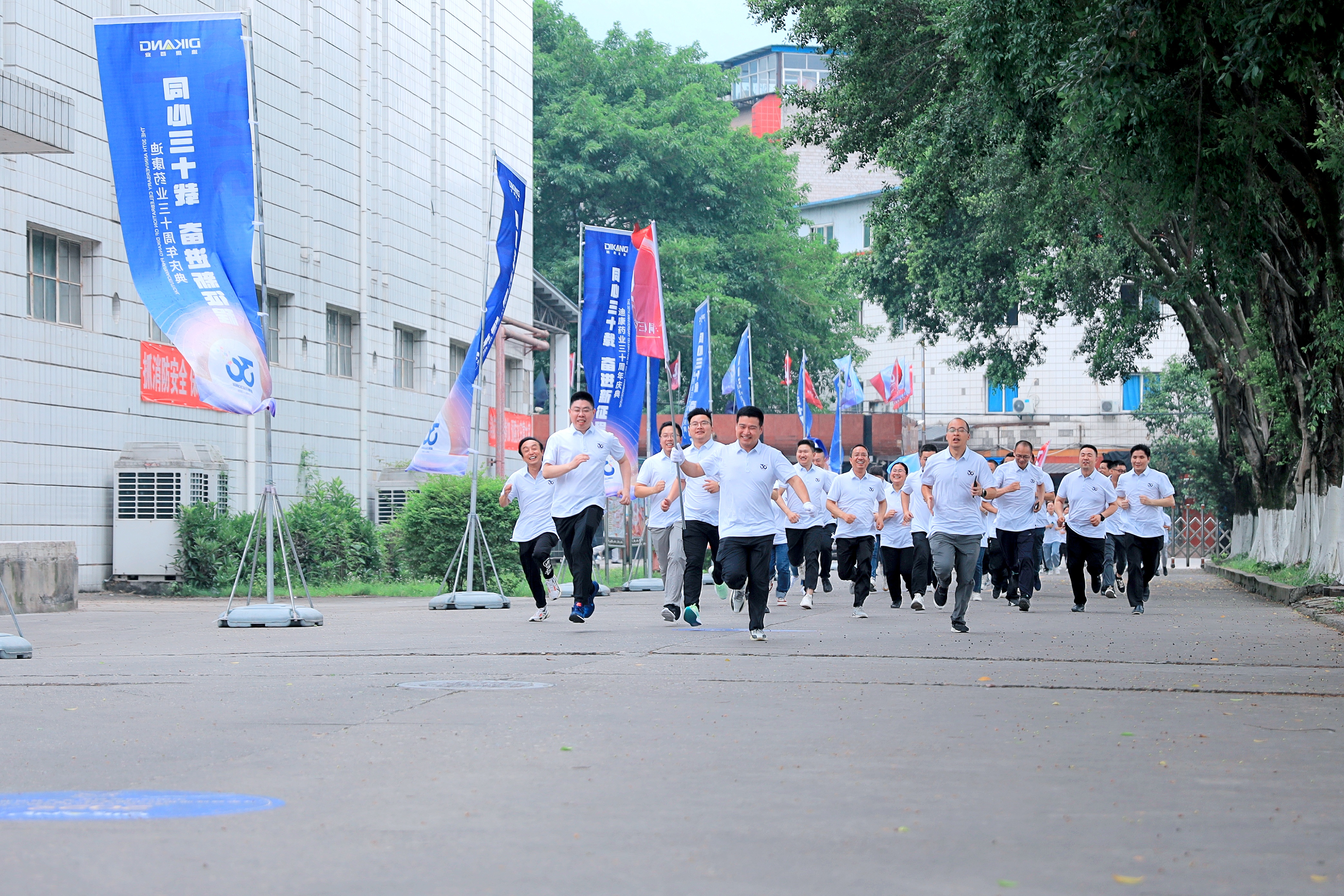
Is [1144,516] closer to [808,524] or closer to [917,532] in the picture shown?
[917,532]

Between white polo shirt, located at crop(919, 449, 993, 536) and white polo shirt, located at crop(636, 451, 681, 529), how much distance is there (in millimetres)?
2834

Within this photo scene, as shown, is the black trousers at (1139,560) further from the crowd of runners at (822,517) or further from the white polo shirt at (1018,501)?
the white polo shirt at (1018,501)

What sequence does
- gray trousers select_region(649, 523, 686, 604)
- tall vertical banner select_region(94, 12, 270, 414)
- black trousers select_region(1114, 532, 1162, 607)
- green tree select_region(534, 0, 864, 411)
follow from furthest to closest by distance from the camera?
green tree select_region(534, 0, 864, 411) → black trousers select_region(1114, 532, 1162, 607) → gray trousers select_region(649, 523, 686, 604) → tall vertical banner select_region(94, 12, 270, 414)

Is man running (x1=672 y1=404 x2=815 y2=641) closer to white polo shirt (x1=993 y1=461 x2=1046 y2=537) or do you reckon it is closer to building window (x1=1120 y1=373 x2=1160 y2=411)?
white polo shirt (x1=993 y1=461 x2=1046 y2=537)

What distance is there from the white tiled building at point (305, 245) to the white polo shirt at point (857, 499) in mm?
9621

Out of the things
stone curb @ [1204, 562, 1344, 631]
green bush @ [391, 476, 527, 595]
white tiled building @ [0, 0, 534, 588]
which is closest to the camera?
stone curb @ [1204, 562, 1344, 631]

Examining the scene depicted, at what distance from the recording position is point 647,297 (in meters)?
Answer: 21.8

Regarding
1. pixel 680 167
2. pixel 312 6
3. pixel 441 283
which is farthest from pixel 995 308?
pixel 680 167

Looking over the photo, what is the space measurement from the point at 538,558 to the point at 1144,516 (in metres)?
7.40

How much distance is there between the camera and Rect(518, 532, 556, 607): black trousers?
15352 millimetres

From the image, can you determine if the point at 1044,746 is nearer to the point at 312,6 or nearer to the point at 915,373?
the point at 312,6

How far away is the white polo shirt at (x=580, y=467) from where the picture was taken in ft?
48.3

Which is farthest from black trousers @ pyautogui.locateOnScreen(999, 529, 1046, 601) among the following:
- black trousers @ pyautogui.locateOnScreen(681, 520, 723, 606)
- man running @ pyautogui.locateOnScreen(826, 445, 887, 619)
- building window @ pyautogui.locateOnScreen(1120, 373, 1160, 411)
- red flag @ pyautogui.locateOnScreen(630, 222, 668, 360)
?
building window @ pyautogui.locateOnScreen(1120, 373, 1160, 411)

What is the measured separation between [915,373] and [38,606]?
165 ft
